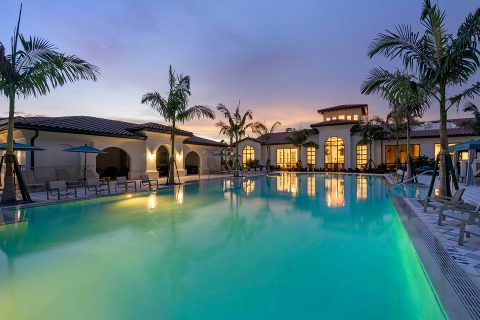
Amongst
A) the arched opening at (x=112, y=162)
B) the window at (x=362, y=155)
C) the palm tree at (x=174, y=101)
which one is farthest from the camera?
the window at (x=362, y=155)

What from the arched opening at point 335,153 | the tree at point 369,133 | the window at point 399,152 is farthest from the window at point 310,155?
the window at point 399,152

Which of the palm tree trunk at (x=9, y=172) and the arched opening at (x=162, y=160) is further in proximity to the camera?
the arched opening at (x=162, y=160)

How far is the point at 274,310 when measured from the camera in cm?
350

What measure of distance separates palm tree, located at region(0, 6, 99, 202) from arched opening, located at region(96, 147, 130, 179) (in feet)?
40.5

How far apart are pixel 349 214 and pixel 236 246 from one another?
5.06m

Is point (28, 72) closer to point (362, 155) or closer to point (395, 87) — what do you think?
point (395, 87)

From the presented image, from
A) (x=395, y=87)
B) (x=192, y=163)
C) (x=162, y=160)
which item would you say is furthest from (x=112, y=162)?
(x=395, y=87)

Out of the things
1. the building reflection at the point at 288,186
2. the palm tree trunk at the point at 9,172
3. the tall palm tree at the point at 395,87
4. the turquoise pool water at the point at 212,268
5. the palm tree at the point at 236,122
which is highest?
the palm tree at the point at 236,122

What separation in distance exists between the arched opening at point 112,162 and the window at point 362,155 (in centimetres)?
2505

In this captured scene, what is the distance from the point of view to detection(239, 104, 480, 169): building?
27922 mm

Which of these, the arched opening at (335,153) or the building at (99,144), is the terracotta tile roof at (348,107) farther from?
the building at (99,144)

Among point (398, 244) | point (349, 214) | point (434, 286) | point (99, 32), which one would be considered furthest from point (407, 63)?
point (99, 32)

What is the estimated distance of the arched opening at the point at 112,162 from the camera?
22.0 metres

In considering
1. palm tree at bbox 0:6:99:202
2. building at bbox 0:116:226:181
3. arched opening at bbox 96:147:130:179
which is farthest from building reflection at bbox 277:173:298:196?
arched opening at bbox 96:147:130:179
